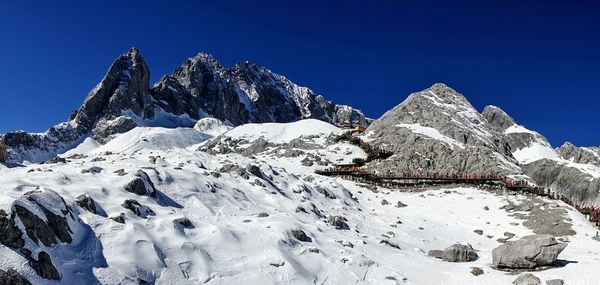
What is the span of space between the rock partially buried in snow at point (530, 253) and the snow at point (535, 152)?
14411 centimetres

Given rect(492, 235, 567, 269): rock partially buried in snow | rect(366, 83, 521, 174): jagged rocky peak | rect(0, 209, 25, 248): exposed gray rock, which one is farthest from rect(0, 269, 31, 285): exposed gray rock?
rect(366, 83, 521, 174): jagged rocky peak

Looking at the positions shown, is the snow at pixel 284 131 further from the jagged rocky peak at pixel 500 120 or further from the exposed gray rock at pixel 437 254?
the jagged rocky peak at pixel 500 120

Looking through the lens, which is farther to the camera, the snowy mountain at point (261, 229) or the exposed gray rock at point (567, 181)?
the exposed gray rock at point (567, 181)

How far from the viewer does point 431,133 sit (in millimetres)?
84062

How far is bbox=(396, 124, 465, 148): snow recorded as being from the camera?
79.6 meters

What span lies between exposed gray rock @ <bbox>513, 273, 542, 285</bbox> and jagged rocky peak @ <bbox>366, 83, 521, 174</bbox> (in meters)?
48.8

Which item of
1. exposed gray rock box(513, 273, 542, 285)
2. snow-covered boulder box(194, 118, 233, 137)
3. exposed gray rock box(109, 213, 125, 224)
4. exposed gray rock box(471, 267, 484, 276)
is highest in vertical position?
snow-covered boulder box(194, 118, 233, 137)

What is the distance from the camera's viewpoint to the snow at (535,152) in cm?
16124

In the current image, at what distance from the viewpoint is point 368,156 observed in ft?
260

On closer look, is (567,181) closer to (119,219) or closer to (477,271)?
(477,271)

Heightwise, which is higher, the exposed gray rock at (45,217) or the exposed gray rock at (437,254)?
the exposed gray rock at (45,217)

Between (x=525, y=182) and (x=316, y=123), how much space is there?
55777mm

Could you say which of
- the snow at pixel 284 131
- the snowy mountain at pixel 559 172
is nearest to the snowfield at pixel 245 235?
the snow at pixel 284 131

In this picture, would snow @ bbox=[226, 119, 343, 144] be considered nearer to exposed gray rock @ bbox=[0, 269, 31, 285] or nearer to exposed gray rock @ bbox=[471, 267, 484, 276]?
exposed gray rock @ bbox=[471, 267, 484, 276]
